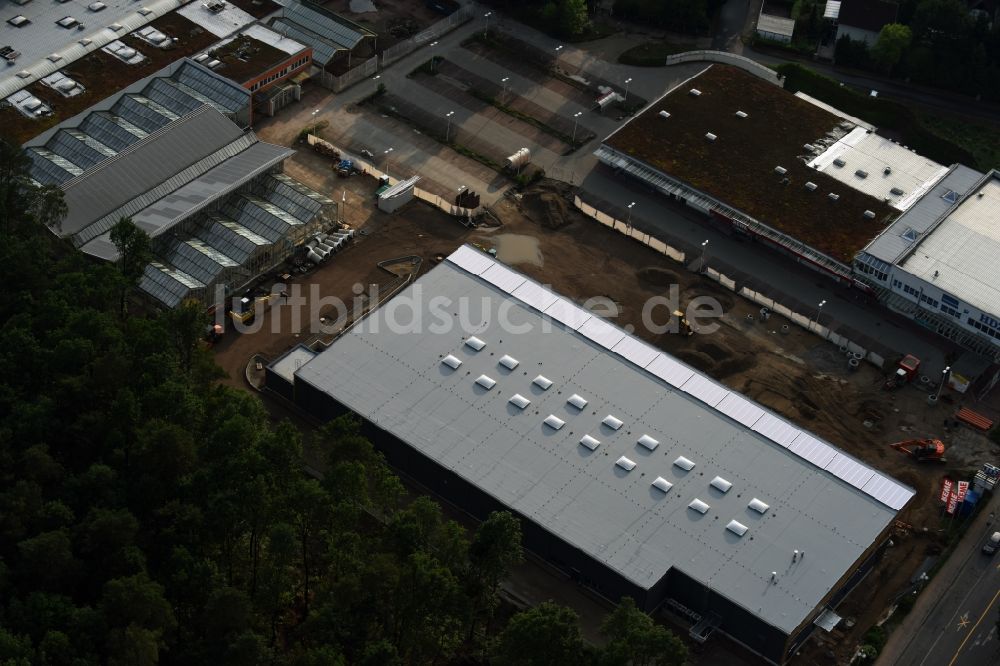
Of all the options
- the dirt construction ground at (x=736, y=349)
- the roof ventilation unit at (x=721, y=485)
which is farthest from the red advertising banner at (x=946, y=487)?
the roof ventilation unit at (x=721, y=485)

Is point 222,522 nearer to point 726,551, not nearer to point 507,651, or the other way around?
point 507,651

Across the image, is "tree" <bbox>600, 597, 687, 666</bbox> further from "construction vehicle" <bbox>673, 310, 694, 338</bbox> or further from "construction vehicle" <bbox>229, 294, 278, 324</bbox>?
"construction vehicle" <bbox>229, 294, 278, 324</bbox>

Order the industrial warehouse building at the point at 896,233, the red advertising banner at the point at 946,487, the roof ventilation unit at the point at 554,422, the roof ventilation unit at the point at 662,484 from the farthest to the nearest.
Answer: the industrial warehouse building at the point at 896,233 < the red advertising banner at the point at 946,487 < the roof ventilation unit at the point at 554,422 < the roof ventilation unit at the point at 662,484

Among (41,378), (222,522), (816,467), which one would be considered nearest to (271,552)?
(222,522)

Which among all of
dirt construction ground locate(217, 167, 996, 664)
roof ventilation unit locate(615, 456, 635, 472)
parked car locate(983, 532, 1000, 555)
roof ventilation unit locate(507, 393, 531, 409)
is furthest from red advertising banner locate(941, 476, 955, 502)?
roof ventilation unit locate(507, 393, 531, 409)

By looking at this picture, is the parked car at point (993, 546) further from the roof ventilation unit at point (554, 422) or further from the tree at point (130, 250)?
the tree at point (130, 250)

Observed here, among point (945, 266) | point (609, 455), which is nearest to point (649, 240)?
point (945, 266)
